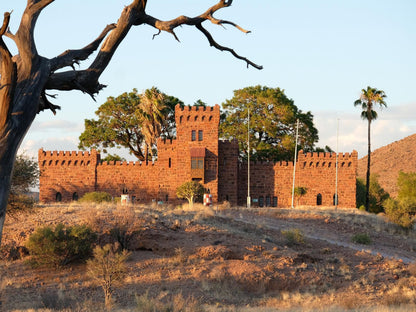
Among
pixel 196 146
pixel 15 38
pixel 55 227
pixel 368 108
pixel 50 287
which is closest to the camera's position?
pixel 15 38

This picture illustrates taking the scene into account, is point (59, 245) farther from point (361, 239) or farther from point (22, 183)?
point (361, 239)

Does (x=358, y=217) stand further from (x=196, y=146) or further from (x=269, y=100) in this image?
(x=269, y=100)

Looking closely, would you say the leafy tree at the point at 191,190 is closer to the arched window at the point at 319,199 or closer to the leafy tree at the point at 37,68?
the arched window at the point at 319,199

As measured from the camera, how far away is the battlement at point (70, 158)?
52.0 meters

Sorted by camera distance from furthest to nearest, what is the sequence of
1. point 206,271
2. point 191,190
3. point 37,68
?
1. point 191,190
2. point 206,271
3. point 37,68

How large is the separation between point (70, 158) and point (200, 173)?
1170cm

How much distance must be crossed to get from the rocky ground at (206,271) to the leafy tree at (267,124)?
2674cm

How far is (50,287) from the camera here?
1966 centimetres

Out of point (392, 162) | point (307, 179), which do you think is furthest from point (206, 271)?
point (392, 162)

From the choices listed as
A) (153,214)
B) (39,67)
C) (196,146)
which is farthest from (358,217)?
(39,67)

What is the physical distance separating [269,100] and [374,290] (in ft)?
122

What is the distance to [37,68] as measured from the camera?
293 inches

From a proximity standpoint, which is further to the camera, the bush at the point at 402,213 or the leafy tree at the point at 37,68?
the bush at the point at 402,213

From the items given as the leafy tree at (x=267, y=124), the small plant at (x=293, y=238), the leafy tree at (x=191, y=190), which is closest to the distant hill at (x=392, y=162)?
the leafy tree at (x=267, y=124)
